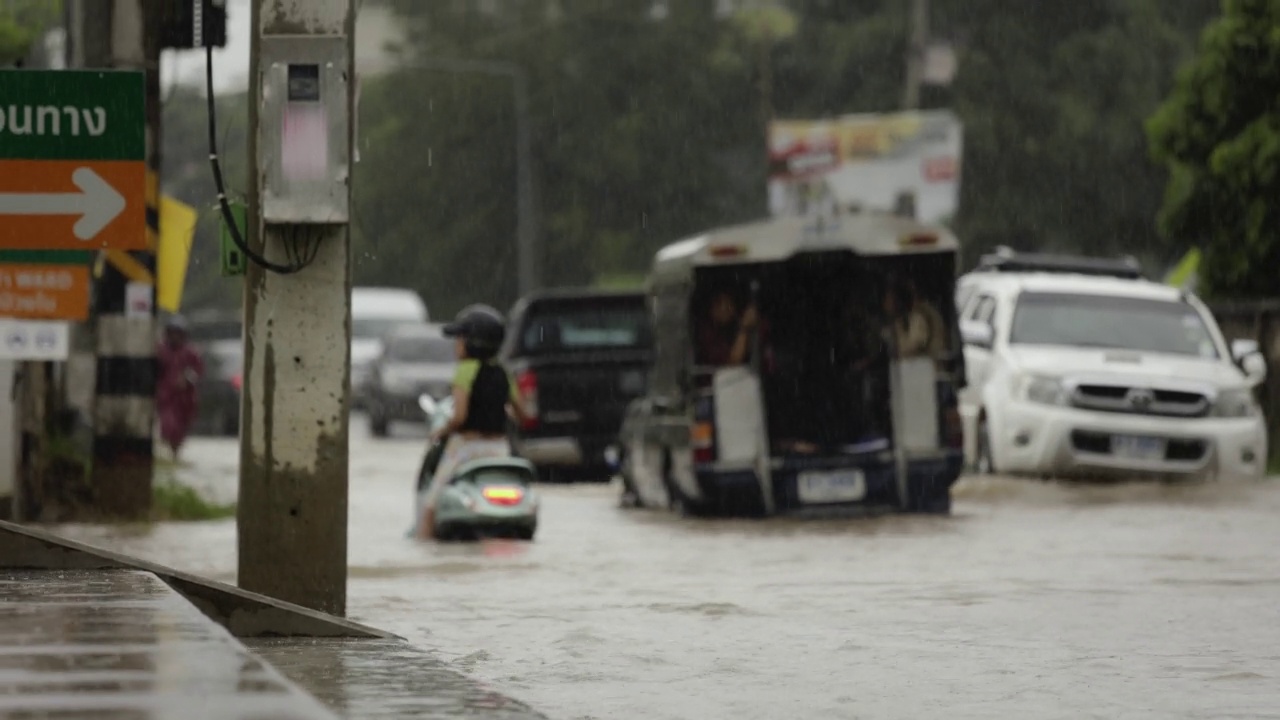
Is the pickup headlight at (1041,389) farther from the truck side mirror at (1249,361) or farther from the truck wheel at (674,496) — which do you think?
the truck wheel at (674,496)

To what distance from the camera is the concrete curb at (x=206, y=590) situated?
10695 millimetres

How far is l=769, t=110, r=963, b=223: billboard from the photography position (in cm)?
5197

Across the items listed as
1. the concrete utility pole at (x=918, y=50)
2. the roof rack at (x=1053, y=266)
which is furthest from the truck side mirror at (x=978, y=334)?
the concrete utility pole at (x=918, y=50)

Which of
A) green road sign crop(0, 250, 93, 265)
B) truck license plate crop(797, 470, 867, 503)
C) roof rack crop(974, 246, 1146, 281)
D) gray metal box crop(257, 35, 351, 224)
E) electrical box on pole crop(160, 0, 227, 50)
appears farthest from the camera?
roof rack crop(974, 246, 1146, 281)

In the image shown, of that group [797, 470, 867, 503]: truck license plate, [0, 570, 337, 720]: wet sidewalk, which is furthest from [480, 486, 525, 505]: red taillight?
[0, 570, 337, 720]: wet sidewalk

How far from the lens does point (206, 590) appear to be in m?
10.7

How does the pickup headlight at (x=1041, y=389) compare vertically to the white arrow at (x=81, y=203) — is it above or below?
below

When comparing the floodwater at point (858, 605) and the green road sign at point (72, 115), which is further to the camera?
the green road sign at point (72, 115)

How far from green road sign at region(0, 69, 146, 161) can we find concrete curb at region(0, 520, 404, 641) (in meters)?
2.28

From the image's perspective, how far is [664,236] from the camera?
7438 cm

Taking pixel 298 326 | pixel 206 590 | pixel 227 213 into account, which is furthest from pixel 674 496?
pixel 206 590

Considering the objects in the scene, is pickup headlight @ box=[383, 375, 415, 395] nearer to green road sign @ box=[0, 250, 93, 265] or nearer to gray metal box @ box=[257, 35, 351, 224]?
green road sign @ box=[0, 250, 93, 265]

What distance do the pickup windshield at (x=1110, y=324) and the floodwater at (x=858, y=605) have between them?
168cm

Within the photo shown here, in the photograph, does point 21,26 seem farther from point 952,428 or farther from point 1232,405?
point 1232,405
